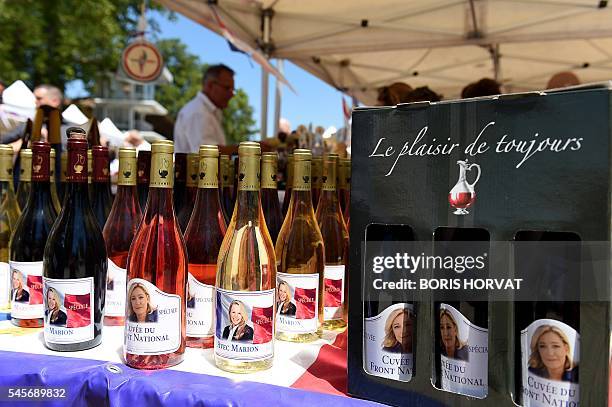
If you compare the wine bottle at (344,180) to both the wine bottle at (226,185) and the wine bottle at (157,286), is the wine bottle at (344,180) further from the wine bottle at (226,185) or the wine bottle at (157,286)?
the wine bottle at (157,286)

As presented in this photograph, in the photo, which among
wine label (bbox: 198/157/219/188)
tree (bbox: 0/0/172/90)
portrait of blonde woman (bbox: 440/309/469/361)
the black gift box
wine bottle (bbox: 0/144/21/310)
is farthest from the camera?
tree (bbox: 0/0/172/90)

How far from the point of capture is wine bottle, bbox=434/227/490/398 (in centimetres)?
55

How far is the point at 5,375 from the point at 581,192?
2.56 feet

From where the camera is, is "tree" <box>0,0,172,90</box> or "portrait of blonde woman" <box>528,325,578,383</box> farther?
"tree" <box>0,0,172,90</box>

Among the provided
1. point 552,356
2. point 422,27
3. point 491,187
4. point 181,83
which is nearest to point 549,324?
point 552,356

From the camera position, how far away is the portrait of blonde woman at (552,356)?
1.63ft

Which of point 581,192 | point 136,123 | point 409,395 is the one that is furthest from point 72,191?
point 136,123

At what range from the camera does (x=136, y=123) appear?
24.5 meters

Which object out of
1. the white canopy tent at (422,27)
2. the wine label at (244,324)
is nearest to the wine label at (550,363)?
the wine label at (244,324)

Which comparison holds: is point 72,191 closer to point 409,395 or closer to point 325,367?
point 325,367

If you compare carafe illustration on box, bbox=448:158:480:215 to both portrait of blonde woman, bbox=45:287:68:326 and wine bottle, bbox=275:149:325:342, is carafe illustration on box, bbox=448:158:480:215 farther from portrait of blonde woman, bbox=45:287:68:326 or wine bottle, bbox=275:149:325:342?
portrait of blonde woman, bbox=45:287:68:326

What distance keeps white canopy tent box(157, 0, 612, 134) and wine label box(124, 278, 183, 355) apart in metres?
2.29

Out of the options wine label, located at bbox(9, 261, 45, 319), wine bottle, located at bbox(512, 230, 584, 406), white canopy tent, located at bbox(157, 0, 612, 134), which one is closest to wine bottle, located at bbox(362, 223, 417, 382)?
wine bottle, located at bbox(512, 230, 584, 406)

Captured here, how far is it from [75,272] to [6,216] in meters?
0.42
